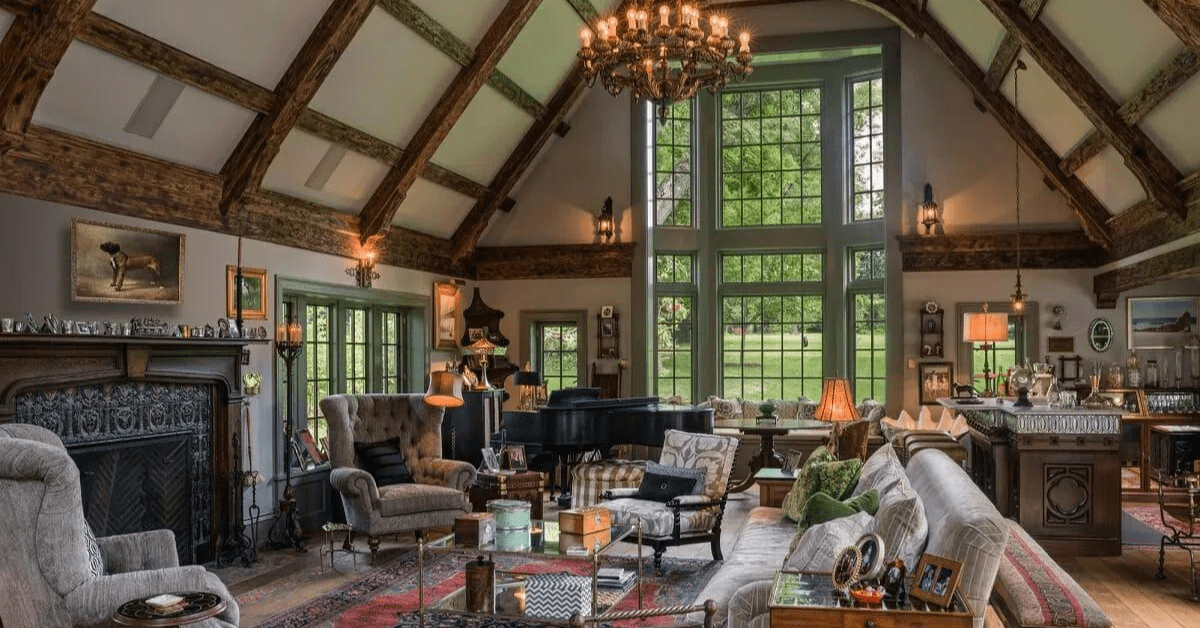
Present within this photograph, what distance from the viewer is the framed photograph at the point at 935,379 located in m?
11.1

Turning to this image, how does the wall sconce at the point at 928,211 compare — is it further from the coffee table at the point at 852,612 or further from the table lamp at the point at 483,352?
the coffee table at the point at 852,612

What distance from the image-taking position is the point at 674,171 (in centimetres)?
1236

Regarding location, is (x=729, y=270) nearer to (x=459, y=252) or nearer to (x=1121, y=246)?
(x=459, y=252)

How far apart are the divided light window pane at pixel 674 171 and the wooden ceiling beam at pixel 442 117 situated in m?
3.66

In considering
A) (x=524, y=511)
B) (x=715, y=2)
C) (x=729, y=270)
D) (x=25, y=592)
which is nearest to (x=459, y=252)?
(x=729, y=270)

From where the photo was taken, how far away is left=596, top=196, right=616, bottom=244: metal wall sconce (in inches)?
469

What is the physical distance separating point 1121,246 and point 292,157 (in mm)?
8249

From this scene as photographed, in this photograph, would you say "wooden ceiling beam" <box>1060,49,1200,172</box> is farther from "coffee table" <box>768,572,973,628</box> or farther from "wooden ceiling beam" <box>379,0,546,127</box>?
"wooden ceiling beam" <box>379,0,546,127</box>

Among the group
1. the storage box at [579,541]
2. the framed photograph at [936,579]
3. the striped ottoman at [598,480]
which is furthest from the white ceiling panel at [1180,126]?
the storage box at [579,541]

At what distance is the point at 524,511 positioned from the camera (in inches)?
213

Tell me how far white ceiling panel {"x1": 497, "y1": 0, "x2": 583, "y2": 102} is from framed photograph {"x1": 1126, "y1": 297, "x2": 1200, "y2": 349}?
275 inches

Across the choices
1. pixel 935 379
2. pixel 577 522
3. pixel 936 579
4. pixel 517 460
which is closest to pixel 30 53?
pixel 577 522

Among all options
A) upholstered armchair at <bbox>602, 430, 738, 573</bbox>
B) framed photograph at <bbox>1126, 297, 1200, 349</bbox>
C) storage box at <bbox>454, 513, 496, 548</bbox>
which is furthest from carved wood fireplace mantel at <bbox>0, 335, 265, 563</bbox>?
framed photograph at <bbox>1126, 297, 1200, 349</bbox>

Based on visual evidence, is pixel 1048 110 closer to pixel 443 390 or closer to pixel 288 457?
pixel 443 390
